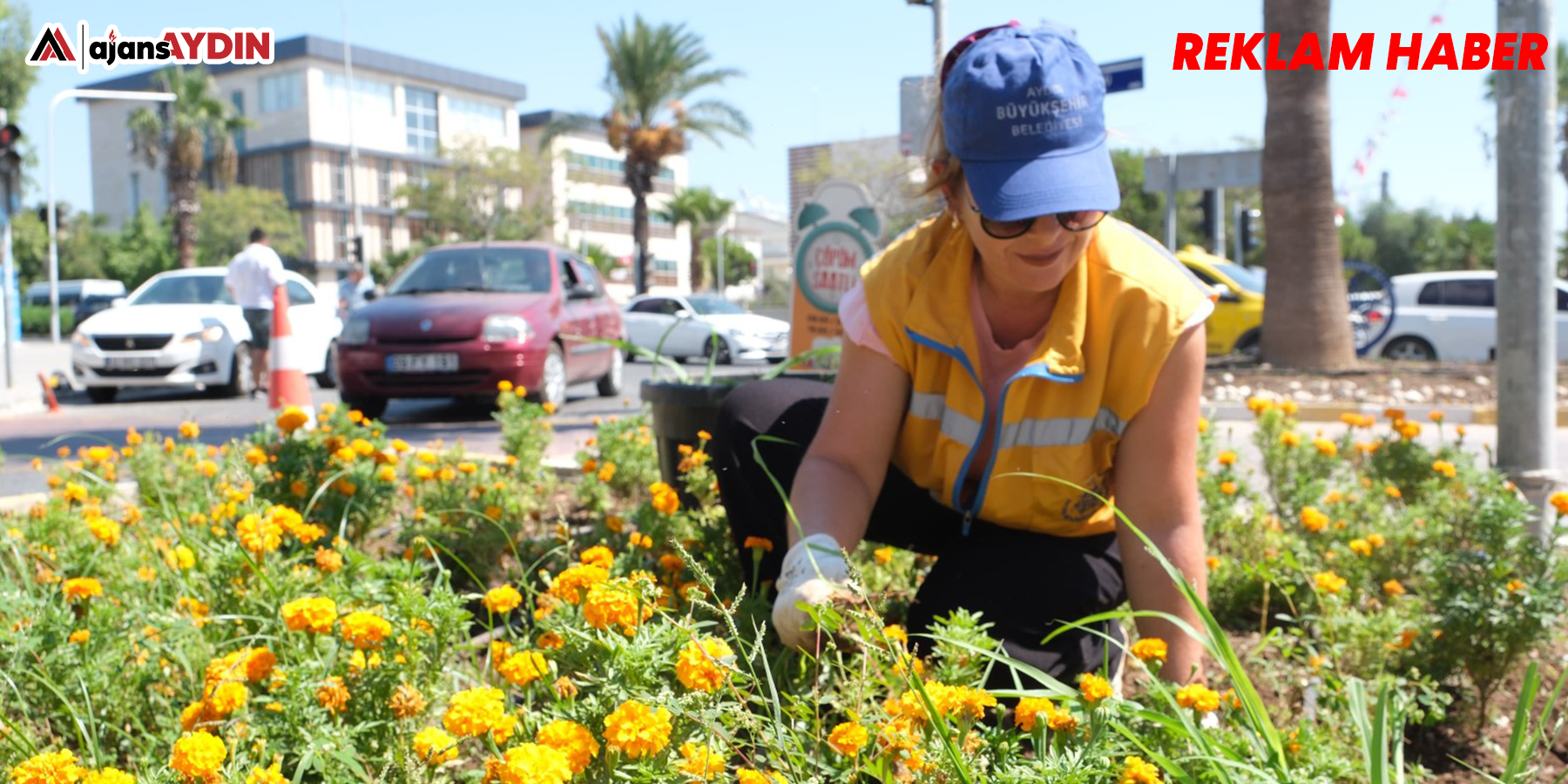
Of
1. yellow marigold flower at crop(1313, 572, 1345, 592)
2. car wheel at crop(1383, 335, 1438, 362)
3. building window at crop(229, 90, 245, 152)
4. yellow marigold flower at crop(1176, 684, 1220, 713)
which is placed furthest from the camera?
building window at crop(229, 90, 245, 152)

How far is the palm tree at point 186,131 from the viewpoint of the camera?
1876 inches

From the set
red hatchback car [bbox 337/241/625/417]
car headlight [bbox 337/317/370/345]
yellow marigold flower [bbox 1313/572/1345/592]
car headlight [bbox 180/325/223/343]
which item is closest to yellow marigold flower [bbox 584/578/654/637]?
yellow marigold flower [bbox 1313/572/1345/592]

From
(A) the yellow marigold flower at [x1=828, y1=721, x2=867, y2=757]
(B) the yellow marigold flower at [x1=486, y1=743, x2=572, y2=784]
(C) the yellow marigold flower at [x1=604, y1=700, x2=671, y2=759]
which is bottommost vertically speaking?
(A) the yellow marigold flower at [x1=828, y1=721, x2=867, y2=757]

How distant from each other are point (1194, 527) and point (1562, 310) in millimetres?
16827

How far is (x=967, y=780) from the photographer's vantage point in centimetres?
129

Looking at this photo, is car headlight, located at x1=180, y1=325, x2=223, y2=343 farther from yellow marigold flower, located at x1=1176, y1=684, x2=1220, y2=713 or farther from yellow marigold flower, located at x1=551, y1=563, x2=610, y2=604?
yellow marigold flower, located at x1=1176, y1=684, x2=1220, y2=713

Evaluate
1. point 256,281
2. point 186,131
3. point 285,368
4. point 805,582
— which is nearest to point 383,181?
point 186,131

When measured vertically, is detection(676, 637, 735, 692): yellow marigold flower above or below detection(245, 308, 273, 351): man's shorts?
below

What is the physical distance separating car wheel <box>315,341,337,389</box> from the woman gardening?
1209 cm

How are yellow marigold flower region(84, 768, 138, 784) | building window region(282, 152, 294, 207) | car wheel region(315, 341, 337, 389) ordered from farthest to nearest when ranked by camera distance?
building window region(282, 152, 294, 207) → car wheel region(315, 341, 337, 389) → yellow marigold flower region(84, 768, 138, 784)

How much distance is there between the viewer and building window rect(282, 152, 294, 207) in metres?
61.9

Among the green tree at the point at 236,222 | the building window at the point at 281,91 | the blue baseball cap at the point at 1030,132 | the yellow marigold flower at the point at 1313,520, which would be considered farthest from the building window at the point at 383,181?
the blue baseball cap at the point at 1030,132

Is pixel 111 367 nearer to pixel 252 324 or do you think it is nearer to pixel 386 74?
pixel 252 324

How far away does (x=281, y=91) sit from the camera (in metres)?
62.4
